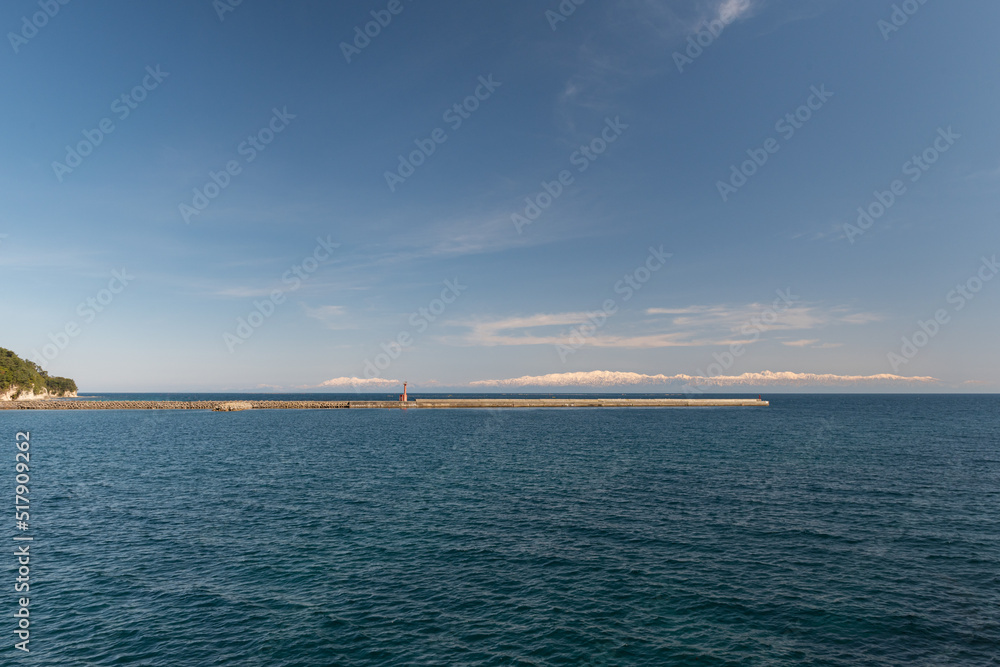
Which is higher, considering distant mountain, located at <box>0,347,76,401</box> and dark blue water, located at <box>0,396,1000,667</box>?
distant mountain, located at <box>0,347,76,401</box>

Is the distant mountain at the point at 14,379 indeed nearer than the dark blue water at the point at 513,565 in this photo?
No

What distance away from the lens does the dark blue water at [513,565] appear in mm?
17734

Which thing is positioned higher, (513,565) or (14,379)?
(14,379)

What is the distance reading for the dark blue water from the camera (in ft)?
58.2

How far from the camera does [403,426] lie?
109 metres

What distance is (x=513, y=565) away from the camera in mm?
25141

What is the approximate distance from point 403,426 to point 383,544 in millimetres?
82526

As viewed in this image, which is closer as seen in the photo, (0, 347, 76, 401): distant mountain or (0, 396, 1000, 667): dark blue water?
(0, 396, 1000, 667): dark blue water

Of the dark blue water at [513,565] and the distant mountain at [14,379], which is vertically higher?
the distant mountain at [14,379]

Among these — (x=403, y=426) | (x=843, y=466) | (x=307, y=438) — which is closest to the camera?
(x=843, y=466)

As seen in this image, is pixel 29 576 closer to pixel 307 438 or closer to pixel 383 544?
pixel 383 544

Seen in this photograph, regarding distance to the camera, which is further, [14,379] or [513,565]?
[14,379]

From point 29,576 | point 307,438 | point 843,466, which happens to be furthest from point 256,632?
point 307,438

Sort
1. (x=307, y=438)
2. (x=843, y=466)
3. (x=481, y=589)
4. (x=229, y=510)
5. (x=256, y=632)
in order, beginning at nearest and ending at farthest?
(x=256, y=632) < (x=481, y=589) < (x=229, y=510) < (x=843, y=466) < (x=307, y=438)
